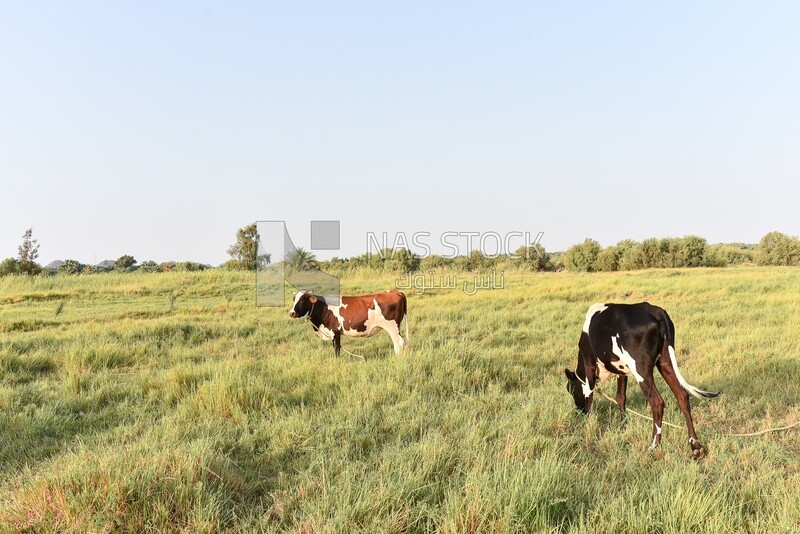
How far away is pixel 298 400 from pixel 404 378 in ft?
4.20

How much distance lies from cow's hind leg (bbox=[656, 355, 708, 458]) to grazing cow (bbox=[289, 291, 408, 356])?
4.54 meters

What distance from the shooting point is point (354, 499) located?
2809 millimetres

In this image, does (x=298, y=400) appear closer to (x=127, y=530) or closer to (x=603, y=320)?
(x=127, y=530)

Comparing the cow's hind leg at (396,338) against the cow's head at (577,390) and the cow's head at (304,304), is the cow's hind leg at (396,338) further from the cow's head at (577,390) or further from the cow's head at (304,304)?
the cow's head at (577,390)

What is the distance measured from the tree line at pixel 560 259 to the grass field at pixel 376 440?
69.5 feet

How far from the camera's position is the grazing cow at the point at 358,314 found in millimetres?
8344

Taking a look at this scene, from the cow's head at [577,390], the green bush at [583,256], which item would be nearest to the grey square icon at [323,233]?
the cow's head at [577,390]

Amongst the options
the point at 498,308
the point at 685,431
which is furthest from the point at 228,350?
the point at 498,308

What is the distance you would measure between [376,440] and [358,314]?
4.41 metres

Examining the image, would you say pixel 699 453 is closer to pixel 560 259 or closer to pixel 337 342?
pixel 337 342

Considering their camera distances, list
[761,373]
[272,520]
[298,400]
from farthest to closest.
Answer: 1. [761,373]
2. [298,400]
3. [272,520]

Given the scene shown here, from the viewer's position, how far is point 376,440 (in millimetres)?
4023

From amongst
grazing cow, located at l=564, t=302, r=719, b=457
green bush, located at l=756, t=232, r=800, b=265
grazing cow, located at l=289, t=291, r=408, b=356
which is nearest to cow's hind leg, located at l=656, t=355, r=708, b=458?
grazing cow, located at l=564, t=302, r=719, b=457

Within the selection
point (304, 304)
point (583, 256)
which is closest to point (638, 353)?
point (304, 304)
